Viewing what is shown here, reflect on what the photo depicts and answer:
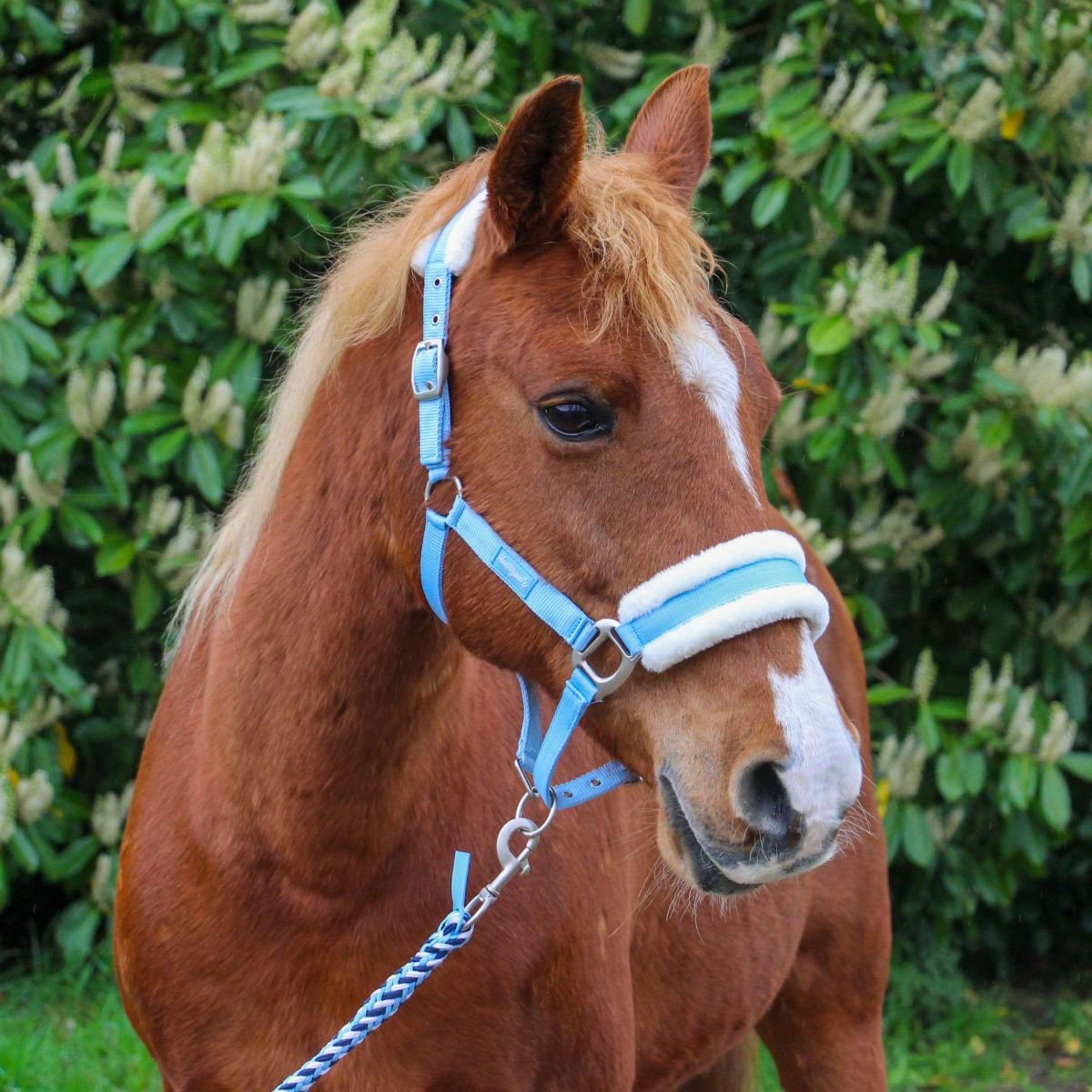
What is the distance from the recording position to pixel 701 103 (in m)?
2.30

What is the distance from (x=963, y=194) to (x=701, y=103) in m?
2.25

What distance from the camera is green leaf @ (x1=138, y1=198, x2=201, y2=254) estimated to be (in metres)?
3.62

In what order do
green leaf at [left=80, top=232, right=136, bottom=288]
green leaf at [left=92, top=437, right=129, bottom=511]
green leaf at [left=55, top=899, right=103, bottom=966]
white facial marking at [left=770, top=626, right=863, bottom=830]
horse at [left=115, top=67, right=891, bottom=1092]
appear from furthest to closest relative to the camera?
green leaf at [left=55, top=899, right=103, bottom=966], green leaf at [left=92, top=437, right=129, bottom=511], green leaf at [left=80, top=232, right=136, bottom=288], horse at [left=115, top=67, right=891, bottom=1092], white facial marking at [left=770, top=626, right=863, bottom=830]

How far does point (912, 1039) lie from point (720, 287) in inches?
100.0

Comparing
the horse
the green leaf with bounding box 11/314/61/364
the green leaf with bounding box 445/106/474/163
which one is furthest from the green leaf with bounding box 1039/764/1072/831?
the green leaf with bounding box 11/314/61/364

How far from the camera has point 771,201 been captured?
400cm

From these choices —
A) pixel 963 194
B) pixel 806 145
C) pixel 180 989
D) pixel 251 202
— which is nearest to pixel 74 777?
pixel 251 202

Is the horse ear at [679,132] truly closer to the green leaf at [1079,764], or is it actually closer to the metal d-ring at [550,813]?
the metal d-ring at [550,813]

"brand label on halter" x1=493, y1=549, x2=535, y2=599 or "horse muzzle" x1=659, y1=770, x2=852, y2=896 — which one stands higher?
"brand label on halter" x1=493, y1=549, x2=535, y2=599

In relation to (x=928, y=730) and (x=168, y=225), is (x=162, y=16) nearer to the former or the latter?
(x=168, y=225)

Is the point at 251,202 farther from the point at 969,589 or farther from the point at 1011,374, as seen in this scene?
the point at 969,589

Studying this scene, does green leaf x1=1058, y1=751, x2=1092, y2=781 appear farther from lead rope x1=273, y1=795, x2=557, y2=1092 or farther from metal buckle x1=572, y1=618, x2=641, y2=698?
metal buckle x1=572, y1=618, x2=641, y2=698

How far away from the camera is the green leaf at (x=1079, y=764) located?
14.1ft

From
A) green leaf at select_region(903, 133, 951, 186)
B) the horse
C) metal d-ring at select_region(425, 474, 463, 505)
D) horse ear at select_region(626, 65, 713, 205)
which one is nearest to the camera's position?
the horse
